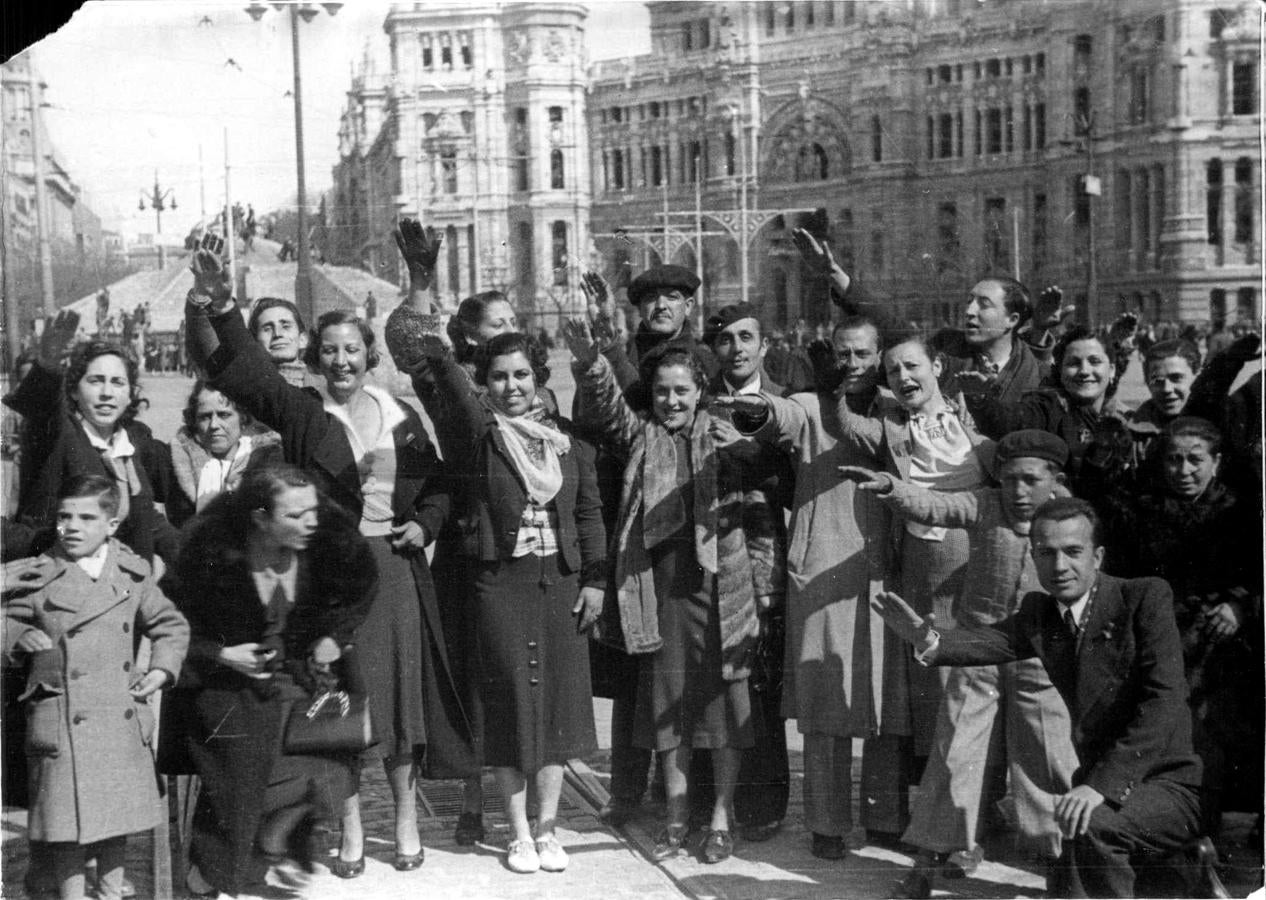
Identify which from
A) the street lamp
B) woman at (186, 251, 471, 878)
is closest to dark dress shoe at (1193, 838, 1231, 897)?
woman at (186, 251, 471, 878)

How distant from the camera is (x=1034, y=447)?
448 cm

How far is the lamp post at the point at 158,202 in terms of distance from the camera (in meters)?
5.06

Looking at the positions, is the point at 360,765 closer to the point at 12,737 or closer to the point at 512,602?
the point at 512,602

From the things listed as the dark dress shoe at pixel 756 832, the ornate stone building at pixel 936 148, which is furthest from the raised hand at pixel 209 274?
the dark dress shoe at pixel 756 832

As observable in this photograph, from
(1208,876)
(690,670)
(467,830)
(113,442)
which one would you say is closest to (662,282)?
(690,670)

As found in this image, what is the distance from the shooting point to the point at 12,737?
14.8 feet

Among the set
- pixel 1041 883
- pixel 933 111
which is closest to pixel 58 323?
pixel 933 111

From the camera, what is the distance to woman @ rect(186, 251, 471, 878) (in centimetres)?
458

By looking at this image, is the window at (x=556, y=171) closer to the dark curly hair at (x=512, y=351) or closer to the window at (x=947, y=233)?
the dark curly hair at (x=512, y=351)

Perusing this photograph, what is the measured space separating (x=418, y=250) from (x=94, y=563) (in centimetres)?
145

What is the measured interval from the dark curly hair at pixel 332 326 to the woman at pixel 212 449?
284 millimetres

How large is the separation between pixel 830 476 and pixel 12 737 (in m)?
2.81

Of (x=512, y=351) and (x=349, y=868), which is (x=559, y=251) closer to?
(x=512, y=351)

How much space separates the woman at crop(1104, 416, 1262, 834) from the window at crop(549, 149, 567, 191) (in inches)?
92.8
